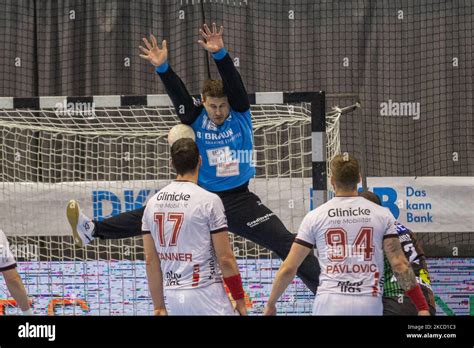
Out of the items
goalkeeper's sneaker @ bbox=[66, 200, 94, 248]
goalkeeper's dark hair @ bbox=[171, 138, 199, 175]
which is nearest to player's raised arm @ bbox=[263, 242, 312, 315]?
goalkeeper's dark hair @ bbox=[171, 138, 199, 175]

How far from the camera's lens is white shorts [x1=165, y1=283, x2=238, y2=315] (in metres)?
5.60

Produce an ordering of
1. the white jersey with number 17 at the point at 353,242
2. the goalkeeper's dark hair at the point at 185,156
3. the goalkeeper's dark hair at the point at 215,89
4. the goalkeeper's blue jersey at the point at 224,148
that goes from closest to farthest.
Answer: the white jersey with number 17 at the point at 353,242 < the goalkeeper's dark hair at the point at 185,156 < the goalkeeper's dark hair at the point at 215,89 < the goalkeeper's blue jersey at the point at 224,148

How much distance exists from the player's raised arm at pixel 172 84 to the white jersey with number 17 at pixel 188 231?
1.49 m

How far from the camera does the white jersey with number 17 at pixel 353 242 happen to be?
5.47m

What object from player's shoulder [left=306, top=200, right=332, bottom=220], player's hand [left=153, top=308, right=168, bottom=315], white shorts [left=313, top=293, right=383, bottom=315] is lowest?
player's hand [left=153, top=308, right=168, bottom=315]

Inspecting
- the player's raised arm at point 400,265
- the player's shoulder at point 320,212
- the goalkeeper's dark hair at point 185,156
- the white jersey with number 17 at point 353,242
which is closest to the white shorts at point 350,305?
the white jersey with number 17 at point 353,242

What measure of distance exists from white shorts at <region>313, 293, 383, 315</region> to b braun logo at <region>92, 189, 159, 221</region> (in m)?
4.62

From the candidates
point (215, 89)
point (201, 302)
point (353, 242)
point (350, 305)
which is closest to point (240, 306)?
point (201, 302)

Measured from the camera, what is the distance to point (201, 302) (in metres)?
A: 5.61

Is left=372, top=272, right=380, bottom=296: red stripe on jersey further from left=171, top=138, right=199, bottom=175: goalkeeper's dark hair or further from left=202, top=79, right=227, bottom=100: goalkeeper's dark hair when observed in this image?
left=202, top=79, right=227, bottom=100: goalkeeper's dark hair

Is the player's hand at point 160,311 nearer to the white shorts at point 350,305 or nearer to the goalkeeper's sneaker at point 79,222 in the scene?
the white shorts at point 350,305
